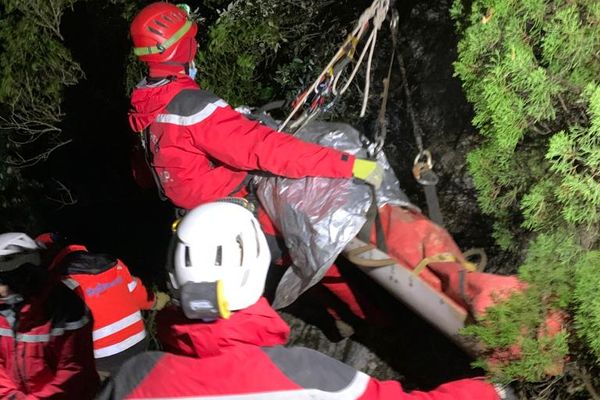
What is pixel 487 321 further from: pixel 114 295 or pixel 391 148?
pixel 114 295

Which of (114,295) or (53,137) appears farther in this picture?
(53,137)

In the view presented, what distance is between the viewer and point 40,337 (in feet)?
10.2

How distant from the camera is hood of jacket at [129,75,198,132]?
291cm

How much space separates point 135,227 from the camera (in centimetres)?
722

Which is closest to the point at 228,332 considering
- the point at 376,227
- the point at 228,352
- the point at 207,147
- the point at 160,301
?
the point at 228,352

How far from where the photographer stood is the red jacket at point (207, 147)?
2646mm

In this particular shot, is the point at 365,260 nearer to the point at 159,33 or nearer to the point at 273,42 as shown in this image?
the point at 159,33

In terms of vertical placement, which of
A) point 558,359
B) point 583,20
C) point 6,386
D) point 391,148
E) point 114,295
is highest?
point 583,20

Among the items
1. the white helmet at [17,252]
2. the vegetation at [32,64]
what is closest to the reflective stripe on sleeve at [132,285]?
the white helmet at [17,252]

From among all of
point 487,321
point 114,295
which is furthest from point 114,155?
point 487,321

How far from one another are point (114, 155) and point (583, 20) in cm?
577

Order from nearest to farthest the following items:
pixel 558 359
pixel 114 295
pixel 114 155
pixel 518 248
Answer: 1. pixel 558 359
2. pixel 518 248
3. pixel 114 295
4. pixel 114 155

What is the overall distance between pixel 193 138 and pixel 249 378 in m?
1.28

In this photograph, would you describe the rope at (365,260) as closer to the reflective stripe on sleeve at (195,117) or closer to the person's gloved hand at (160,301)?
the reflective stripe on sleeve at (195,117)
